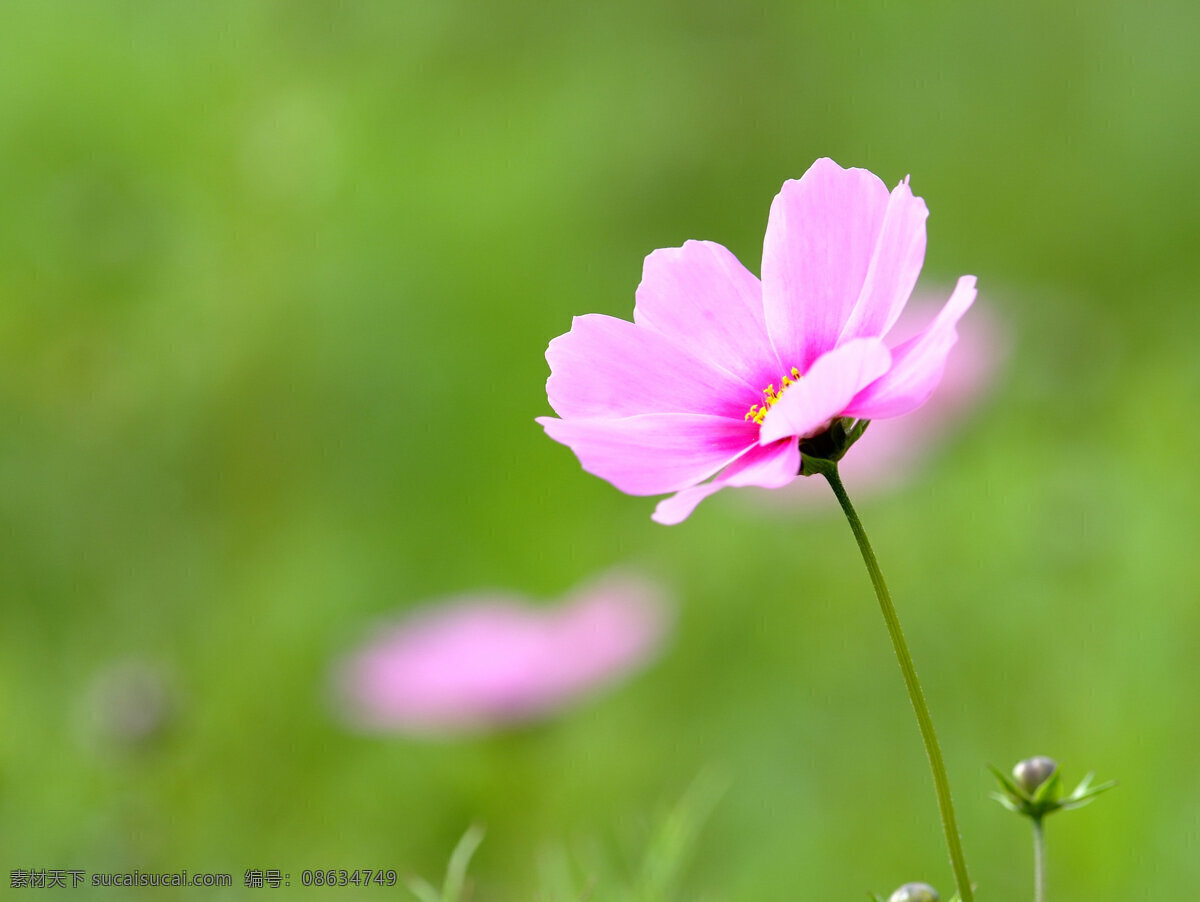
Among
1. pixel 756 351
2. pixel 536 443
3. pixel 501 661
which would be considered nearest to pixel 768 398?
pixel 756 351

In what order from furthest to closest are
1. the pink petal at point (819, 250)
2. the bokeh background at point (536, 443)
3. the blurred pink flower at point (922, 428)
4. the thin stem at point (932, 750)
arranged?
the blurred pink flower at point (922, 428) < the bokeh background at point (536, 443) < the pink petal at point (819, 250) < the thin stem at point (932, 750)

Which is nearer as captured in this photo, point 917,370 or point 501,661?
point 917,370

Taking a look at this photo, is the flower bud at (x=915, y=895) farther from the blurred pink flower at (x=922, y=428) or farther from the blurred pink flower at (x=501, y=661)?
the blurred pink flower at (x=922, y=428)

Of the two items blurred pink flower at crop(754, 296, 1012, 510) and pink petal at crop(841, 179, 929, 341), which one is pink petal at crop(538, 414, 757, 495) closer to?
pink petal at crop(841, 179, 929, 341)

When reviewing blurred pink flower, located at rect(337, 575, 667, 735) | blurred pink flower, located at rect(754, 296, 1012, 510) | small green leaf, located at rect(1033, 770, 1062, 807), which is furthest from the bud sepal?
blurred pink flower, located at rect(754, 296, 1012, 510)

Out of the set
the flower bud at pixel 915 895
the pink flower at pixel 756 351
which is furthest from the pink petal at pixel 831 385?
the flower bud at pixel 915 895

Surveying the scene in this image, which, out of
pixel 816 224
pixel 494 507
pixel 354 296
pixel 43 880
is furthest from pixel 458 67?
pixel 816 224

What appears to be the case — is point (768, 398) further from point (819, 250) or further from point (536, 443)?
→ point (536, 443)
